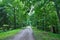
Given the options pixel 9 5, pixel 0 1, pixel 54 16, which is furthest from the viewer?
pixel 9 5

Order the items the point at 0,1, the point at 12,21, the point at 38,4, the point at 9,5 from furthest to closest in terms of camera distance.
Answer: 1. the point at 12,21
2. the point at 9,5
3. the point at 0,1
4. the point at 38,4

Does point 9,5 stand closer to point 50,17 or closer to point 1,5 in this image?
point 1,5

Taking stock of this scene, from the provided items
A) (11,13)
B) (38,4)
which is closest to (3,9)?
(11,13)

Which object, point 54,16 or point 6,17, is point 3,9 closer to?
point 6,17

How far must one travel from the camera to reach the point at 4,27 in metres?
52.4

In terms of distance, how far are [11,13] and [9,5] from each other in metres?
3.85

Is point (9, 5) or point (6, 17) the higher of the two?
point (9, 5)

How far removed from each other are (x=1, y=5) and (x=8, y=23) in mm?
6803

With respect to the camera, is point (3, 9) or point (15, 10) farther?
point (15, 10)

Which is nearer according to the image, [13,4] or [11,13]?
[13,4]

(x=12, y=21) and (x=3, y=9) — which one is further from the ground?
(x=3, y=9)

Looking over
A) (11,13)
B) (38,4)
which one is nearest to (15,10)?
(11,13)

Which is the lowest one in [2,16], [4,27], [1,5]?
[4,27]

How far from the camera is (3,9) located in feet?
168
